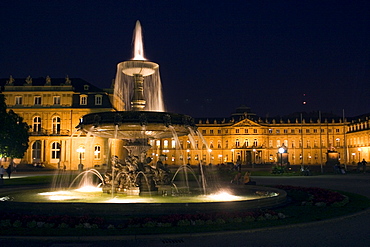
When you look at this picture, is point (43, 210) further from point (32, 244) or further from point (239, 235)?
point (239, 235)

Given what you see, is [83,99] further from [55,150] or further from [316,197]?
[316,197]

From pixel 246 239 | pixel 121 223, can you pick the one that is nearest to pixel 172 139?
pixel 121 223

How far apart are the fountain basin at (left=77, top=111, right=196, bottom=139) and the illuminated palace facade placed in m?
1.44

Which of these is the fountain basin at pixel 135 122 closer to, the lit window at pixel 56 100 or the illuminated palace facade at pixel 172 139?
the illuminated palace facade at pixel 172 139

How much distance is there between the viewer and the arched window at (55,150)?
68250 millimetres

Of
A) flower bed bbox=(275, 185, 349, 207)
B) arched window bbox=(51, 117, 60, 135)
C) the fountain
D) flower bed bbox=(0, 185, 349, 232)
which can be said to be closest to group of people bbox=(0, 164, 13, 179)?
the fountain

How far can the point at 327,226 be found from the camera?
11.5 meters

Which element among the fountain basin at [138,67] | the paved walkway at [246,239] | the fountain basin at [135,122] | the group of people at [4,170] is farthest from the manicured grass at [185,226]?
the group of people at [4,170]

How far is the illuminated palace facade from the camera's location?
67.0m

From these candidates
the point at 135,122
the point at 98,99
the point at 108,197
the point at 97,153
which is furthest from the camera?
the point at 98,99

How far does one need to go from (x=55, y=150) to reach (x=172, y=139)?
173 feet

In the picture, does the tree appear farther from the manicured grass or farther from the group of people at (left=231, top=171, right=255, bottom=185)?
the manicured grass

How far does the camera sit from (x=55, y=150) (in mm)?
68625

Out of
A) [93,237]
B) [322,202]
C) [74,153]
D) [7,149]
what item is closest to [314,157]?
[74,153]
